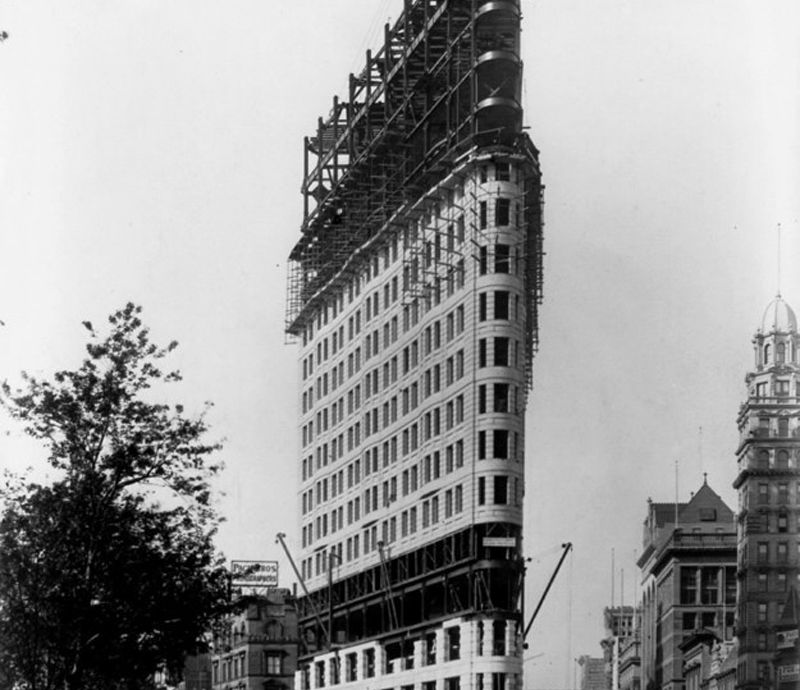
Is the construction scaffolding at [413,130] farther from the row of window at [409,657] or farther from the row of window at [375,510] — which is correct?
the row of window at [409,657]

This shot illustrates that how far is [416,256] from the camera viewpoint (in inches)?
4232

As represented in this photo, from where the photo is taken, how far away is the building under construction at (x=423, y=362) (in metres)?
96.9

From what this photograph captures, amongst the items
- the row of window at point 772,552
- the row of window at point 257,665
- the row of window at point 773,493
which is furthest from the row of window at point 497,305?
the row of window at point 773,493

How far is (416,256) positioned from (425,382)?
775 cm

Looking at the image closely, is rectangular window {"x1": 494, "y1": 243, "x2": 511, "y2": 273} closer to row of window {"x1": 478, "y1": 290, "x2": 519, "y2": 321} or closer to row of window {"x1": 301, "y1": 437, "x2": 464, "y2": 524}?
row of window {"x1": 478, "y1": 290, "x2": 519, "y2": 321}

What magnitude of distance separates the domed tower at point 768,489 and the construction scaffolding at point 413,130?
49514 mm

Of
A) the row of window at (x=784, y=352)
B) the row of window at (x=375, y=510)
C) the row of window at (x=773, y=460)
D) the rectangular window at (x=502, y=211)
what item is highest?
the row of window at (x=784, y=352)

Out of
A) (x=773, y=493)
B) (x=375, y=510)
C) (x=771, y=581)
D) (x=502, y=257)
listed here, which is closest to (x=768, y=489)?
(x=773, y=493)

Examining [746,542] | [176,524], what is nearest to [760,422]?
[746,542]

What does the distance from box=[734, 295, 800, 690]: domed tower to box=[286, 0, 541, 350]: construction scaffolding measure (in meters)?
49.5

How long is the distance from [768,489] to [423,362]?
7532 cm

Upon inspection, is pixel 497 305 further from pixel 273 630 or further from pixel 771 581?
pixel 771 581

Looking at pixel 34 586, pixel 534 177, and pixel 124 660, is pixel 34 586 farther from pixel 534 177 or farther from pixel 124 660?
pixel 534 177

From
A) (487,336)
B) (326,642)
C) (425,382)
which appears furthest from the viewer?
(326,642)
